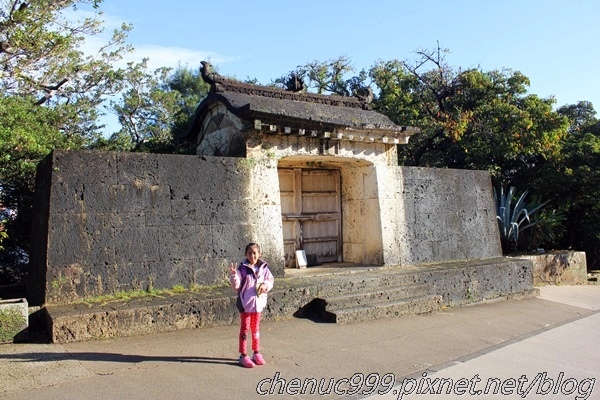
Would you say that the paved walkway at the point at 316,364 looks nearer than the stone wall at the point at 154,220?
Yes

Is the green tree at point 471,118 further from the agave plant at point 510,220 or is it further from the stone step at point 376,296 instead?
the stone step at point 376,296

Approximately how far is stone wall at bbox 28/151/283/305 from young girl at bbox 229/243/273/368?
87.7 inches

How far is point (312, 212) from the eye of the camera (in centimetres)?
1045

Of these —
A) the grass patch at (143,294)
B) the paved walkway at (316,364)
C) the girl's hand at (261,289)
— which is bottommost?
the paved walkway at (316,364)

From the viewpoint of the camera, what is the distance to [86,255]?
251 inches

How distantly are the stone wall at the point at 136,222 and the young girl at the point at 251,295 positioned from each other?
87.7 inches

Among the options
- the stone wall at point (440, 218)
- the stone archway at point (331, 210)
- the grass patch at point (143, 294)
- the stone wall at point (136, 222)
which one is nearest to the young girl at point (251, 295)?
the grass patch at point (143, 294)

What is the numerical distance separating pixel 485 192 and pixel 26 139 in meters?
9.91

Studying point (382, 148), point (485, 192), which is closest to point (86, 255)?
point (382, 148)

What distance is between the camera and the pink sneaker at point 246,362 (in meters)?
5.06

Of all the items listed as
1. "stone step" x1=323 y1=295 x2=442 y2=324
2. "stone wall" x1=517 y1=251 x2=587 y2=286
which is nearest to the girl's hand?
"stone step" x1=323 y1=295 x2=442 y2=324

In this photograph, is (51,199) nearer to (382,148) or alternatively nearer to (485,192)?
(382,148)

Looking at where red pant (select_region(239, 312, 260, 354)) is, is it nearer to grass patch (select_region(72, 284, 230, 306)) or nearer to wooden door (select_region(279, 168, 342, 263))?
grass patch (select_region(72, 284, 230, 306))

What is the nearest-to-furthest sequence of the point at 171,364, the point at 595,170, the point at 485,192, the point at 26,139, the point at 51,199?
the point at 171,364 < the point at 51,199 < the point at 26,139 < the point at 485,192 < the point at 595,170
